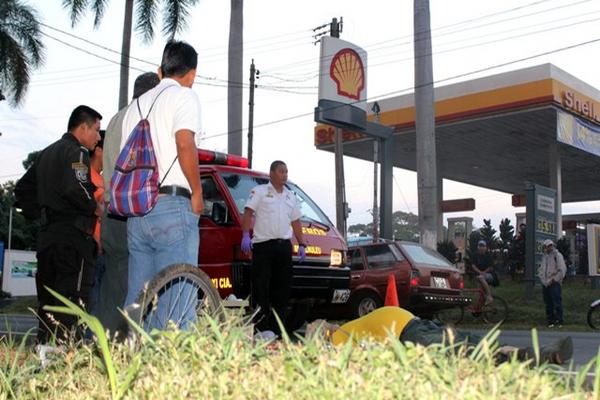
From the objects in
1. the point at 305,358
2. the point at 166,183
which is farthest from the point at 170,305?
the point at 305,358

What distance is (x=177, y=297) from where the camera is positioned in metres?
3.48

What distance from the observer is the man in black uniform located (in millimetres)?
4762

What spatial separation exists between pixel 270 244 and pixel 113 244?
2.68 m

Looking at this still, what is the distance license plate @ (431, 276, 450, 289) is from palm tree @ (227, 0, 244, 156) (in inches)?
419

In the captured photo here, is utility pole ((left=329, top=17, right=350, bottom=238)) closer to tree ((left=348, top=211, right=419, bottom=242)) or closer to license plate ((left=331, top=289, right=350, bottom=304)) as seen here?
license plate ((left=331, top=289, right=350, bottom=304))

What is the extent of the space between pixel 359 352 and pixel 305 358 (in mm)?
186

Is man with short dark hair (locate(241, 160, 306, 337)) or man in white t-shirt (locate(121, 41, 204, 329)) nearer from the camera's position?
man in white t-shirt (locate(121, 41, 204, 329))

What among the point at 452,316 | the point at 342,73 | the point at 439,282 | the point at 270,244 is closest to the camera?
the point at 270,244

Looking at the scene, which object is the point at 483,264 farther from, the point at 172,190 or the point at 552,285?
the point at 172,190

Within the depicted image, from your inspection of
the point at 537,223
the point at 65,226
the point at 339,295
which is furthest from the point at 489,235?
the point at 65,226

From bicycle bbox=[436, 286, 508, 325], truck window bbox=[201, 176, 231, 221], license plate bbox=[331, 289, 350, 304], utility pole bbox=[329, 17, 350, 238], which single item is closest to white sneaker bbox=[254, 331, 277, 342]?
truck window bbox=[201, 176, 231, 221]

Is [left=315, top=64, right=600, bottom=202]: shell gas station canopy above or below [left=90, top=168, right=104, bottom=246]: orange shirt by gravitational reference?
above

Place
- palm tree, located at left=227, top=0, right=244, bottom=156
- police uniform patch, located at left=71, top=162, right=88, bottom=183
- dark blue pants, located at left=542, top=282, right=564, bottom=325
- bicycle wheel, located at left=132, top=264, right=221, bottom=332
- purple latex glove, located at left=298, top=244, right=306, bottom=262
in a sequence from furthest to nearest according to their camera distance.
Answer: palm tree, located at left=227, top=0, right=244, bottom=156 → dark blue pants, located at left=542, top=282, right=564, bottom=325 → purple latex glove, located at left=298, top=244, right=306, bottom=262 → police uniform patch, located at left=71, top=162, right=88, bottom=183 → bicycle wheel, located at left=132, top=264, right=221, bottom=332

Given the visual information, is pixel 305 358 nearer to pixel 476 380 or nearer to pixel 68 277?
pixel 476 380
